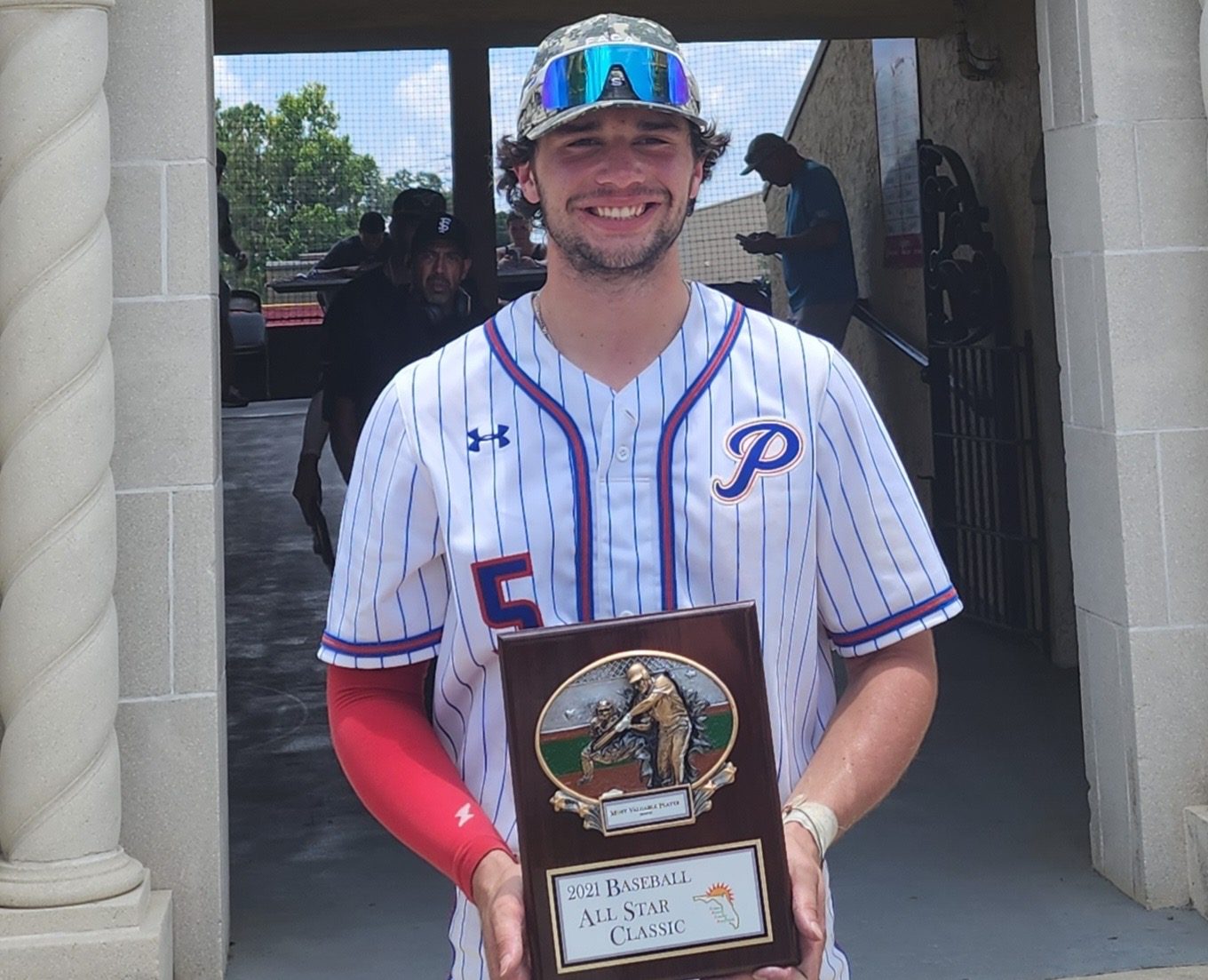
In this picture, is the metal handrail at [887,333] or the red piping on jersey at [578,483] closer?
the red piping on jersey at [578,483]

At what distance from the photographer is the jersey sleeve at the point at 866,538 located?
5.42ft

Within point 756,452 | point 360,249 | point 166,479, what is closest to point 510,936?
point 756,452

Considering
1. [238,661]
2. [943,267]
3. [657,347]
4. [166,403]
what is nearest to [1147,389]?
[166,403]

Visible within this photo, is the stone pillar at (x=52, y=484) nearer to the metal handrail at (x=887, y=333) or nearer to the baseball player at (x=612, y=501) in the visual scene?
the baseball player at (x=612, y=501)

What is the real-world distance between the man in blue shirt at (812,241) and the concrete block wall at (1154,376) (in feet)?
13.9

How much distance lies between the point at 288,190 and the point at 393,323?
1467 cm

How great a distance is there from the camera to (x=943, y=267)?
7.72 m

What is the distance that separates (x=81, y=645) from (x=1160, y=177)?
2844mm

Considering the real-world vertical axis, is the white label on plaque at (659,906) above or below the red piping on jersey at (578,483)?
below

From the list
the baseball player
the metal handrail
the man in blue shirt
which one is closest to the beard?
the baseball player

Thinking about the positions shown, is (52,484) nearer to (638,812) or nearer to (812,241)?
(638,812)

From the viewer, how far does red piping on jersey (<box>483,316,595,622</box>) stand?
1586 millimetres

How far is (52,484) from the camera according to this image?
3662 mm

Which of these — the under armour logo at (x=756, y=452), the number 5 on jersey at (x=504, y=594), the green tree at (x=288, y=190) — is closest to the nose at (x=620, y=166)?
the under armour logo at (x=756, y=452)
